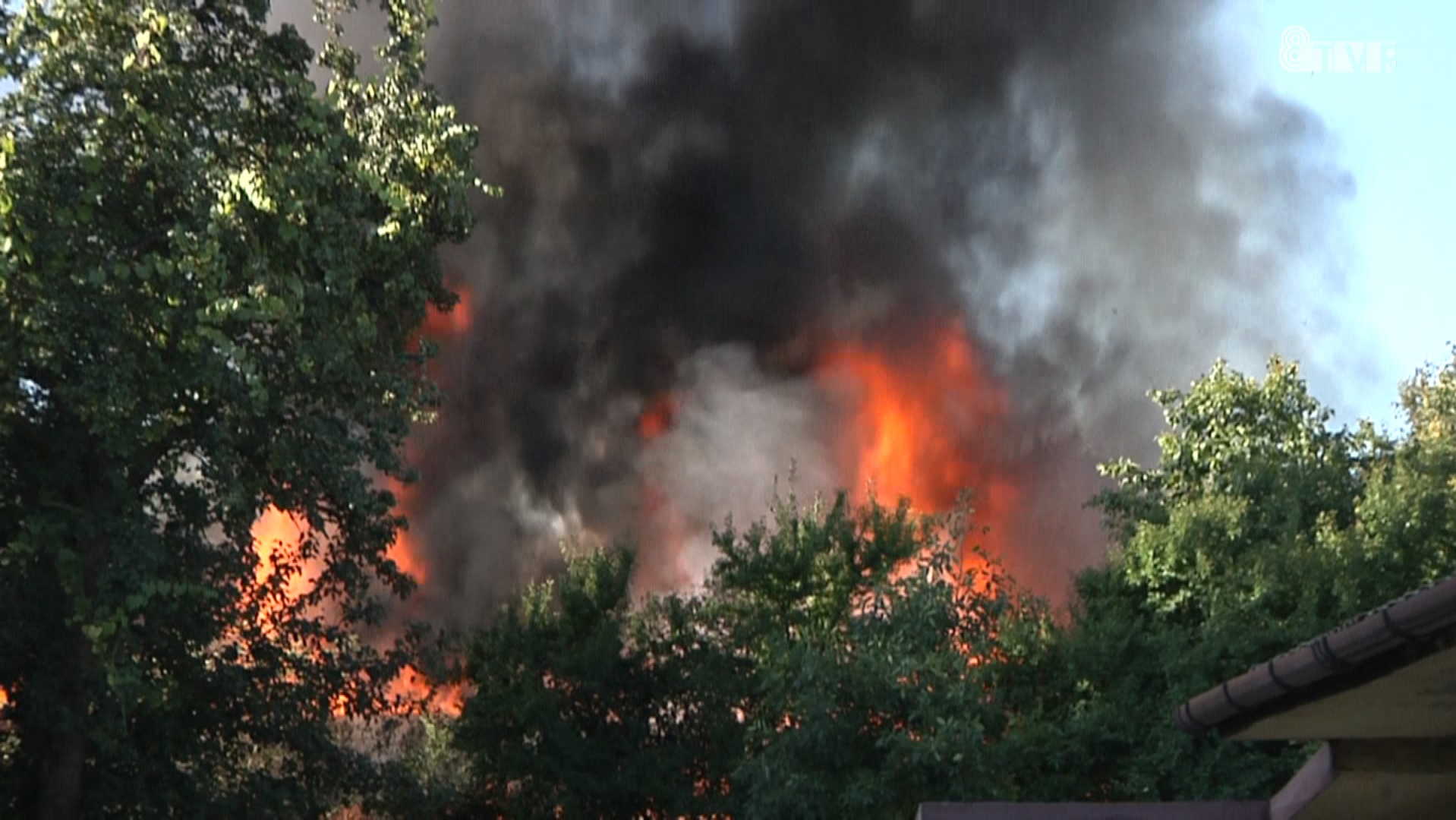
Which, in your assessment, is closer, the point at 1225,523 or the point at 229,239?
the point at 229,239

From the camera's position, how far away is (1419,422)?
124 feet

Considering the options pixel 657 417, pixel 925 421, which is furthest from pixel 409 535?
pixel 925 421

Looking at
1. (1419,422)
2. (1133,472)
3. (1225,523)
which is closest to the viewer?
(1225,523)

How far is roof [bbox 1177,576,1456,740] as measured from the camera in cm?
476

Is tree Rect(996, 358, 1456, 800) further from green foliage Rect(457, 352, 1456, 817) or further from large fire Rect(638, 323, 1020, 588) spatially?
large fire Rect(638, 323, 1020, 588)

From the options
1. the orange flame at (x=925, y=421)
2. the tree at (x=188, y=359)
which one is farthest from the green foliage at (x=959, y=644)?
the orange flame at (x=925, y=421)

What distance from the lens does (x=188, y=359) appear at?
18047 millimetres

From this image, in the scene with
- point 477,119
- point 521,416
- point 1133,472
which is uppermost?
point 477,119

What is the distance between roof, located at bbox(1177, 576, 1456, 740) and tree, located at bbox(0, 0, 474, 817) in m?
12.8

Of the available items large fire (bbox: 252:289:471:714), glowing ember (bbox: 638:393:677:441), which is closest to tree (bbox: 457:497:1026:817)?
large fire (bbox: 252:289:471:714)

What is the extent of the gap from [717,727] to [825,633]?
638cm

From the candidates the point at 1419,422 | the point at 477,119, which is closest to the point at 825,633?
the point at 1419,422

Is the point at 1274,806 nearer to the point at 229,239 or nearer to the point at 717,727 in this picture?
the point at 229,239

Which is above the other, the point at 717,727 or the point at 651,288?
the point at 651,288
